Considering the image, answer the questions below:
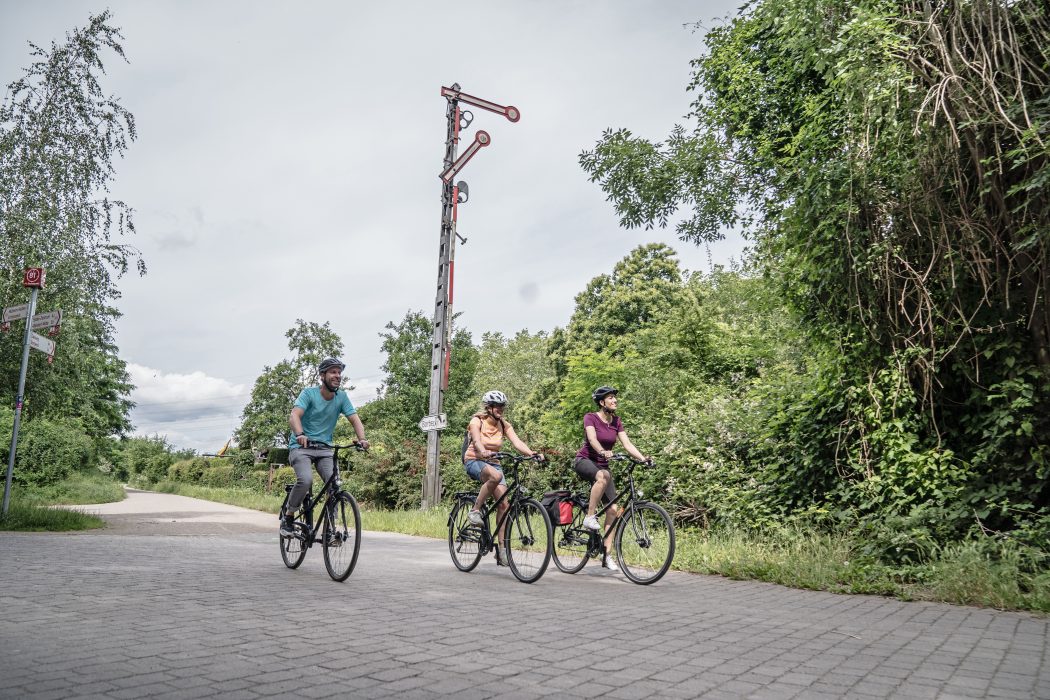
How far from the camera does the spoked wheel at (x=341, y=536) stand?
22.8 feet

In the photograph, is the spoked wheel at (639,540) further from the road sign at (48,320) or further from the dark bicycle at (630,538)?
the road sign at (48,320)

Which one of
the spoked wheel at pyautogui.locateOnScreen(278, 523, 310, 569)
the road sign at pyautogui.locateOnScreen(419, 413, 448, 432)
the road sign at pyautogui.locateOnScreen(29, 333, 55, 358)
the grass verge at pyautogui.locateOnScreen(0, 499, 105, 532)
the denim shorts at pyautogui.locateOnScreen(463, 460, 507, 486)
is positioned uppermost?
the road sign at pyautogui.locateOnScreen(29, 333, 55, 358)

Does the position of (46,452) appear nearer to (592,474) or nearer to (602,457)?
(592,474)

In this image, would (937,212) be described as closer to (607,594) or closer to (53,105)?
(607,594)

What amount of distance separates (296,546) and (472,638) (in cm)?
398

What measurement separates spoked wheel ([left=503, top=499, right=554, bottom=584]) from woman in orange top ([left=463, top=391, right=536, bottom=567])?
0.26m

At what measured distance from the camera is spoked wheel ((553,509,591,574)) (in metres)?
7.93

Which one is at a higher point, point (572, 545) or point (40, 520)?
point (572, 545)

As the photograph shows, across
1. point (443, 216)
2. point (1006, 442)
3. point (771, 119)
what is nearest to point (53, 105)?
point (443, 216)

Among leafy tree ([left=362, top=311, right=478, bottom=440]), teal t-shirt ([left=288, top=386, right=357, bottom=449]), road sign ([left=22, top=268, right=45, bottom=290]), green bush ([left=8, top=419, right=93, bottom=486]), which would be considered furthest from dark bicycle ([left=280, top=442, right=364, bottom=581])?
leafy tree ([left=362, top=311, right=478, bottom=440])

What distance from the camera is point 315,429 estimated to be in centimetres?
773

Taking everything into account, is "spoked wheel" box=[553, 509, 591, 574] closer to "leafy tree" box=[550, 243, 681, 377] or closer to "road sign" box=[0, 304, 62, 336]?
"road sign" box=[0, 304, 62, 336]

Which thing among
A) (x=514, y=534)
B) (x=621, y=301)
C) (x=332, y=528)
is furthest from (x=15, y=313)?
(x=621, y=301)

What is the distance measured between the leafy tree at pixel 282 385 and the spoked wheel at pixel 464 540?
41.5 metres
